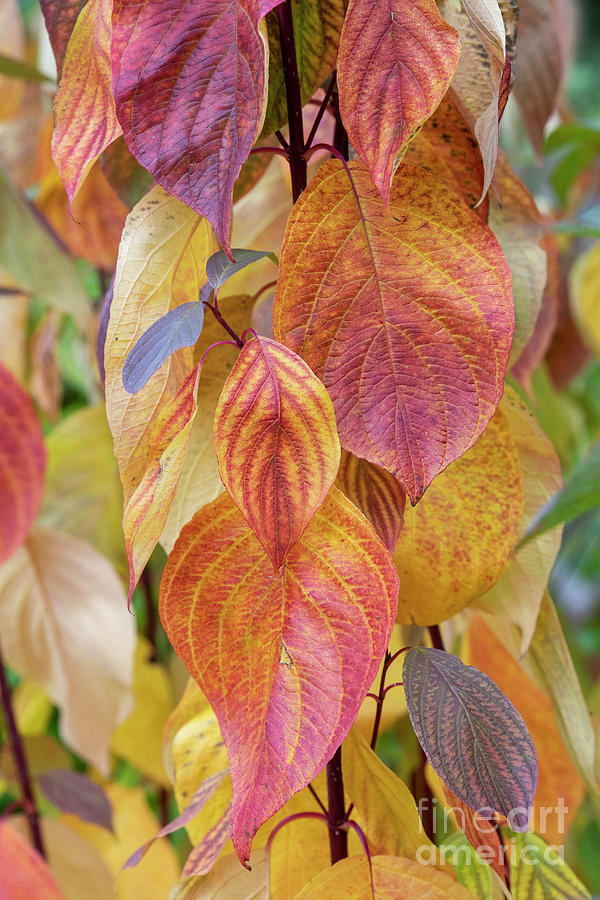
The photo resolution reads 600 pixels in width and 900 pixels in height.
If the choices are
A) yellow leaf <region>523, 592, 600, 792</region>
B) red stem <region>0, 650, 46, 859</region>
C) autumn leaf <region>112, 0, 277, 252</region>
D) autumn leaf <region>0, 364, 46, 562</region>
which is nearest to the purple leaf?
red stem <region>0, 650, 46, 859</region>

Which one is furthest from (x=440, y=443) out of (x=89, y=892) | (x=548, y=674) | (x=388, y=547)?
(x=89, y=892)

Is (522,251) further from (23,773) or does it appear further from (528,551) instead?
(23,773)

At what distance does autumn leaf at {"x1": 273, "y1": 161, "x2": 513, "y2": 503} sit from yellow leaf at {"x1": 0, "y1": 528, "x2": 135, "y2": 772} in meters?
0.29

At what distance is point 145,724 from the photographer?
1.85ft

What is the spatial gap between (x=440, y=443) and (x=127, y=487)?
90 millimetres

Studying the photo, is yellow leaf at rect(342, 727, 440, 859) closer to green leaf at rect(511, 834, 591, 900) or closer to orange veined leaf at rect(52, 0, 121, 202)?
green leaf at rect(511, 834, 591, 900)

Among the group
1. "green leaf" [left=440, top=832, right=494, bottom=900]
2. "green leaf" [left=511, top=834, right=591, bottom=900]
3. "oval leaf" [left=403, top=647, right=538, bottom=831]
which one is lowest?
"green leaf" [left=511, top=834, right=591, bottom=900]

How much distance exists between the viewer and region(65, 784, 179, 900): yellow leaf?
475mm

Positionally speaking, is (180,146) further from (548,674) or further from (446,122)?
(548,674)

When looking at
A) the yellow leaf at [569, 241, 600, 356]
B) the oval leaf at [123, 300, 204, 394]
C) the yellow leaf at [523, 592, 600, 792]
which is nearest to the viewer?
the oval leaf at [123, 300, 204, 394]

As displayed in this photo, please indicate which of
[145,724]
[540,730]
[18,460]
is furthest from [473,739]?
[145,724]

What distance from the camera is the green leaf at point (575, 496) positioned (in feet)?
0.69

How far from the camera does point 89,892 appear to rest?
0.43m

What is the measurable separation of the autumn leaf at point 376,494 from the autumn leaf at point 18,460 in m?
0.21
